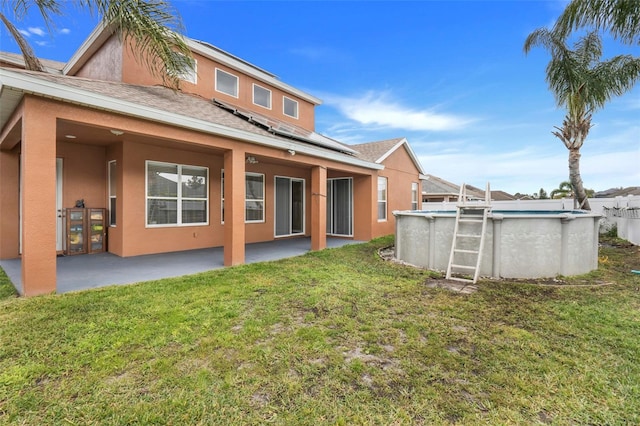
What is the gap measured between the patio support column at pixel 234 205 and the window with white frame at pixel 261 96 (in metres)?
5.62

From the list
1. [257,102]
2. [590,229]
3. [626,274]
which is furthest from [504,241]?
[257,102]

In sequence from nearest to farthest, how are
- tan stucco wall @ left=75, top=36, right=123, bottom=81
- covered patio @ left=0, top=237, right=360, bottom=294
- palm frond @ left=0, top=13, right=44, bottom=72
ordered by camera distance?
covered patio @ left=0, top=237, right=360, bottom=294 → palm frond @ left=0, top=13, right=44, bottom=72 → tan stucco wall @ left=75, top=36, right=123, bottom=81

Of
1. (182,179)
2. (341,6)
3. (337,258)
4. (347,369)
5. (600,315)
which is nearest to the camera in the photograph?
(347,369)

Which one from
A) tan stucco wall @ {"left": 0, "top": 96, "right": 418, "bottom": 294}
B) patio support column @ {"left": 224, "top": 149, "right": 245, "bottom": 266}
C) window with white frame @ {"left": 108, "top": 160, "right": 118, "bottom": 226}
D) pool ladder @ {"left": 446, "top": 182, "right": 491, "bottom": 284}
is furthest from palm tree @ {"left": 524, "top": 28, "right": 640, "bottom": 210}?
window with white frame @ {"left": 108, "top": 160, "right": 118, "bottom": 226}

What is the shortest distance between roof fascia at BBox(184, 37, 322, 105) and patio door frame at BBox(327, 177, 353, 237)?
4451 millimetres

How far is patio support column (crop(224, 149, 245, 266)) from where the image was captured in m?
6.78

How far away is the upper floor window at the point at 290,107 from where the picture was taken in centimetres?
1277

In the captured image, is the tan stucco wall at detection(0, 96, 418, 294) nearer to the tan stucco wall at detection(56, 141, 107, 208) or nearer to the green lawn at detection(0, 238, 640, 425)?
the tan stucco wall at detection(56, 141, 107, 208)

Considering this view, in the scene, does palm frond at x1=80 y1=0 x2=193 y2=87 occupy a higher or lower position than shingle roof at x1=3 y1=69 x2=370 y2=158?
higher

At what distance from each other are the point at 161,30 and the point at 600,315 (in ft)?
30.5

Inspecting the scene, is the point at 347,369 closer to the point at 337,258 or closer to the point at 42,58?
the point at 337,258

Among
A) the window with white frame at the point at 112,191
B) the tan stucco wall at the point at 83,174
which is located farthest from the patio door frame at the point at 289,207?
the tan stucco wall at the point at 83,174

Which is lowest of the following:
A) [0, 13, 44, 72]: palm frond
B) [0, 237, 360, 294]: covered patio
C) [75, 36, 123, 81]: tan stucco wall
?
[0, 237, 360, 294]: covered patio

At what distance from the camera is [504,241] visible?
613cm
